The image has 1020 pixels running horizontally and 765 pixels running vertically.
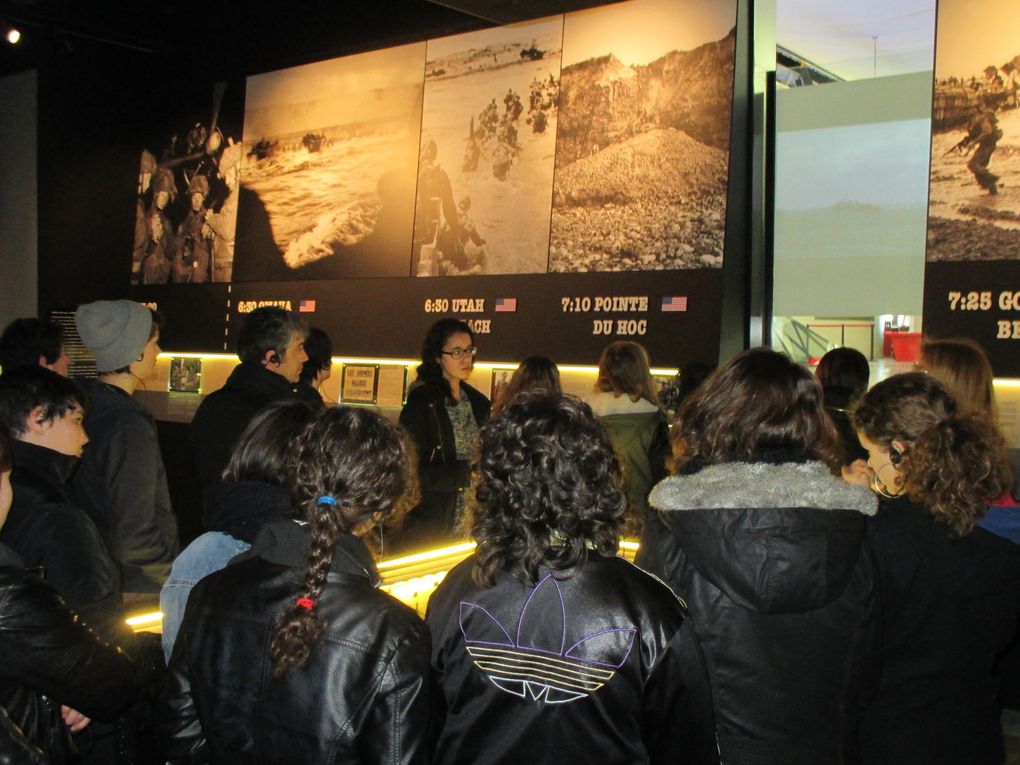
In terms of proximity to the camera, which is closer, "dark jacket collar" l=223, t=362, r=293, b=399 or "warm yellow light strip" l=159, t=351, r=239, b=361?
"dark jacket collar" l=223, t=362, r=293, b=399

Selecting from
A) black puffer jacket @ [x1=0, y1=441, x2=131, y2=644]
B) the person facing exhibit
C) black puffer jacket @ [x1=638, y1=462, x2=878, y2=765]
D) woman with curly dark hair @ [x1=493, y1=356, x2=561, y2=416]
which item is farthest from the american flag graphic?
black puffer jacket @ [x1=0, y1=441, x2=131, y2=644]

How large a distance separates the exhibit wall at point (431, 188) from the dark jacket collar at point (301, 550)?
415 cm

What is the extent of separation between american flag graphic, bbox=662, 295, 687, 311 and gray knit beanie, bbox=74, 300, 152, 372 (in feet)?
10.9

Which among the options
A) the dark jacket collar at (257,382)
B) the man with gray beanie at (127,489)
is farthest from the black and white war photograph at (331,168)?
the man with gray beanie at (127,489)

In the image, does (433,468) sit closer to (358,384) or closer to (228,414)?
(228,414)

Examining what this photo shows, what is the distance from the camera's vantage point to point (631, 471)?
4.33m

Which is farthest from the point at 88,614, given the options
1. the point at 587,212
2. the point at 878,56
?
the point at 878,56

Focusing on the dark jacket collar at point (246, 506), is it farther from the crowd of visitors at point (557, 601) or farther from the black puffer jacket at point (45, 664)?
the black puffer jacket at point (45, 664)

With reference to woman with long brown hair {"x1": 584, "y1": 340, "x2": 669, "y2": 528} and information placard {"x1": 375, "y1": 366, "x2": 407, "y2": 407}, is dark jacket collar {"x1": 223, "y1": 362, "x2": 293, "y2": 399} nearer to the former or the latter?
woman with long brown hair {"x1": 584, "y1": 340, "x2": 669, "y2": 528}

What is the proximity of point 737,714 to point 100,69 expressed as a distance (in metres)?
9.07

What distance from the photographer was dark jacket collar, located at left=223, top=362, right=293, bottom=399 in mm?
3457

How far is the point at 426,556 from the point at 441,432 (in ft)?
4.65

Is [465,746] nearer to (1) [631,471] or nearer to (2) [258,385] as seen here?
(2) [258,385]

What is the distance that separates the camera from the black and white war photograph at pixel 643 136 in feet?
18.3
